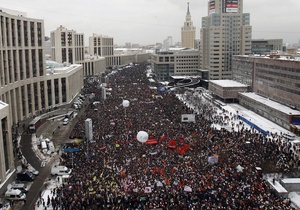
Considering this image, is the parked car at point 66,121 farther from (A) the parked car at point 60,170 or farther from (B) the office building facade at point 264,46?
(B) the office building facade at point 264,46

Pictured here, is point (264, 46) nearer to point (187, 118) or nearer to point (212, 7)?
point (212, 7)

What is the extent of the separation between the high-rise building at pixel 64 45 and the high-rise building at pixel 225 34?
32492mm

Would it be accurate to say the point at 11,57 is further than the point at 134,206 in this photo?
Yes

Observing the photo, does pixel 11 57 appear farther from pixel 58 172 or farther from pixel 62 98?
pixel 58 172

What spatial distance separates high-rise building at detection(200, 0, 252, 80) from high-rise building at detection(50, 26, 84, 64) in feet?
107

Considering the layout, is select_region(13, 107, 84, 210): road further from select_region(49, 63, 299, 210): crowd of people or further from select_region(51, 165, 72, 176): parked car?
select_region(49, 63, 299, 210): crowd of people

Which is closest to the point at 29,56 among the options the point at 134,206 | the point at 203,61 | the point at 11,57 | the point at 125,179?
the point at 11,57

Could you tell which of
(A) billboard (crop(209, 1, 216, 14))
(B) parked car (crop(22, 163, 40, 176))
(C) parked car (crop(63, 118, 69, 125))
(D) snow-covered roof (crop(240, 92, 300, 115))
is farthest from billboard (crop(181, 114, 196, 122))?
(A) billboard (crop(209, 1, 216, 14))

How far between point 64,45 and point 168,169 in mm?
66561

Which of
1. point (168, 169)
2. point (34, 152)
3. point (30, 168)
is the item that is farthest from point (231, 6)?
point (30, 168)

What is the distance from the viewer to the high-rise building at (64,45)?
3189 inches

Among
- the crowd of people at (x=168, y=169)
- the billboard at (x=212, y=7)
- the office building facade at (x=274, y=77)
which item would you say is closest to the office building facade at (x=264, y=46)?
Result: the billboard at (x=212, y=7)

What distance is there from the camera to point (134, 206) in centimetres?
1811

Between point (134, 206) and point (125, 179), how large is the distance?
289 centimetres
